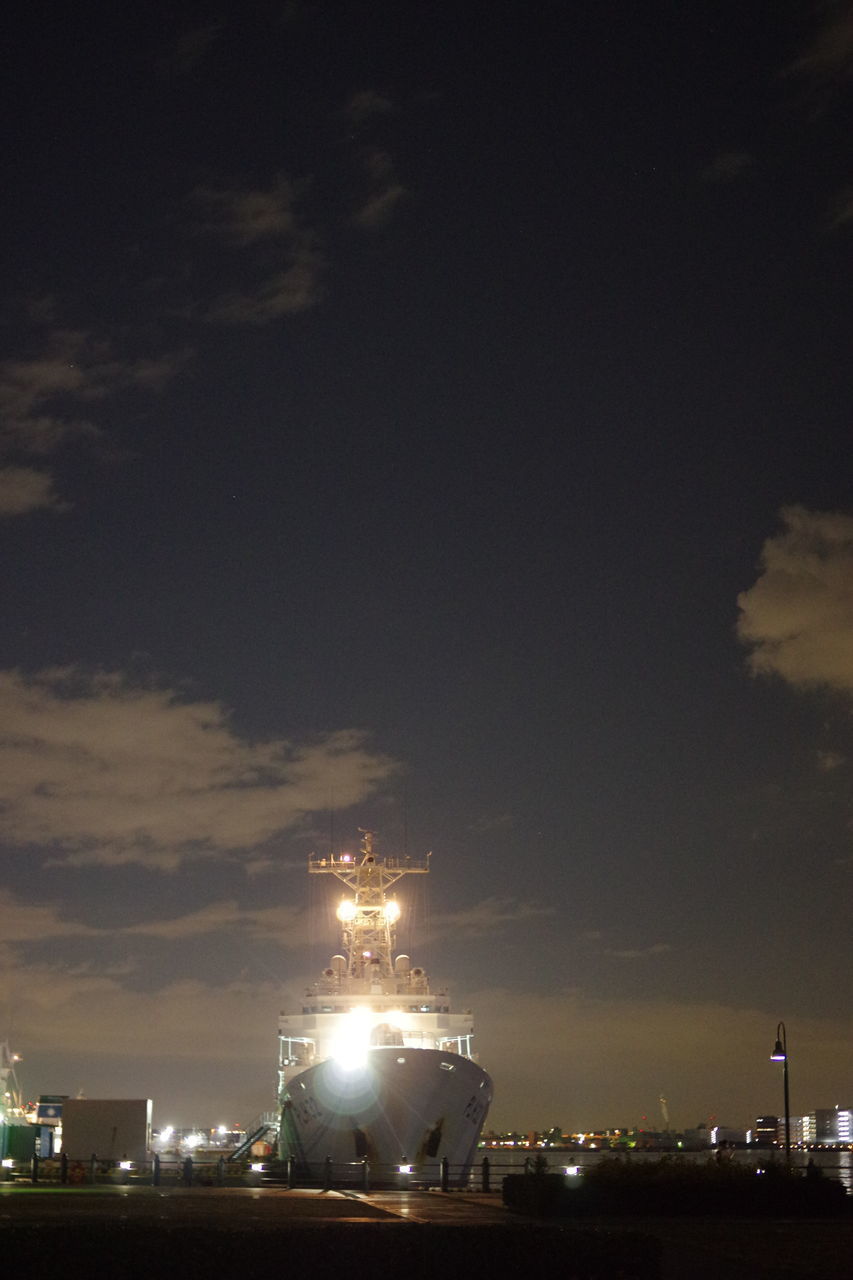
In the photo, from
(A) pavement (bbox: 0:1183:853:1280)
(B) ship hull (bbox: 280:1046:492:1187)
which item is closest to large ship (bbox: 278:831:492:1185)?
(B) ship hull (bbox: 280:1046:492:1187)

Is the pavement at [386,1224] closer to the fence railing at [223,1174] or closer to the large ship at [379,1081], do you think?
the fence railing at [223,1174]

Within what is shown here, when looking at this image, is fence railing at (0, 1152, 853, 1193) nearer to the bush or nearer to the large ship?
the large ship

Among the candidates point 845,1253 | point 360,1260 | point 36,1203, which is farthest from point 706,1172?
point 360,1260

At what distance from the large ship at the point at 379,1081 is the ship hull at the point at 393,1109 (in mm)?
33

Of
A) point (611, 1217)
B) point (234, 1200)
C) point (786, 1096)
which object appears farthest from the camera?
point (786, 1096)

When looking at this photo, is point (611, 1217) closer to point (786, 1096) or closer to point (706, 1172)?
point (706, 1172)

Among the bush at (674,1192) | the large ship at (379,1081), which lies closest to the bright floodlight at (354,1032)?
the large ship at (379,1081)

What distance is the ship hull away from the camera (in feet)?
154

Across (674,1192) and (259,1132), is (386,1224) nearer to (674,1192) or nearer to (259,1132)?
(674,1192)

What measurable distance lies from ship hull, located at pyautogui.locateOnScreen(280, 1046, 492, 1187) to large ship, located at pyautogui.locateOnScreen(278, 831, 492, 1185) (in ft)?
0.11

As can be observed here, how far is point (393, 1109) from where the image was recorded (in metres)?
47.1

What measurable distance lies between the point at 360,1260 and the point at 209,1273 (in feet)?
4.74

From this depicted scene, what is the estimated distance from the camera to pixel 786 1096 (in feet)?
130

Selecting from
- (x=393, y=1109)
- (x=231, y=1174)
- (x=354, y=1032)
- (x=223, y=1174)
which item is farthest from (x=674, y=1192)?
(x=354, y=1032)
